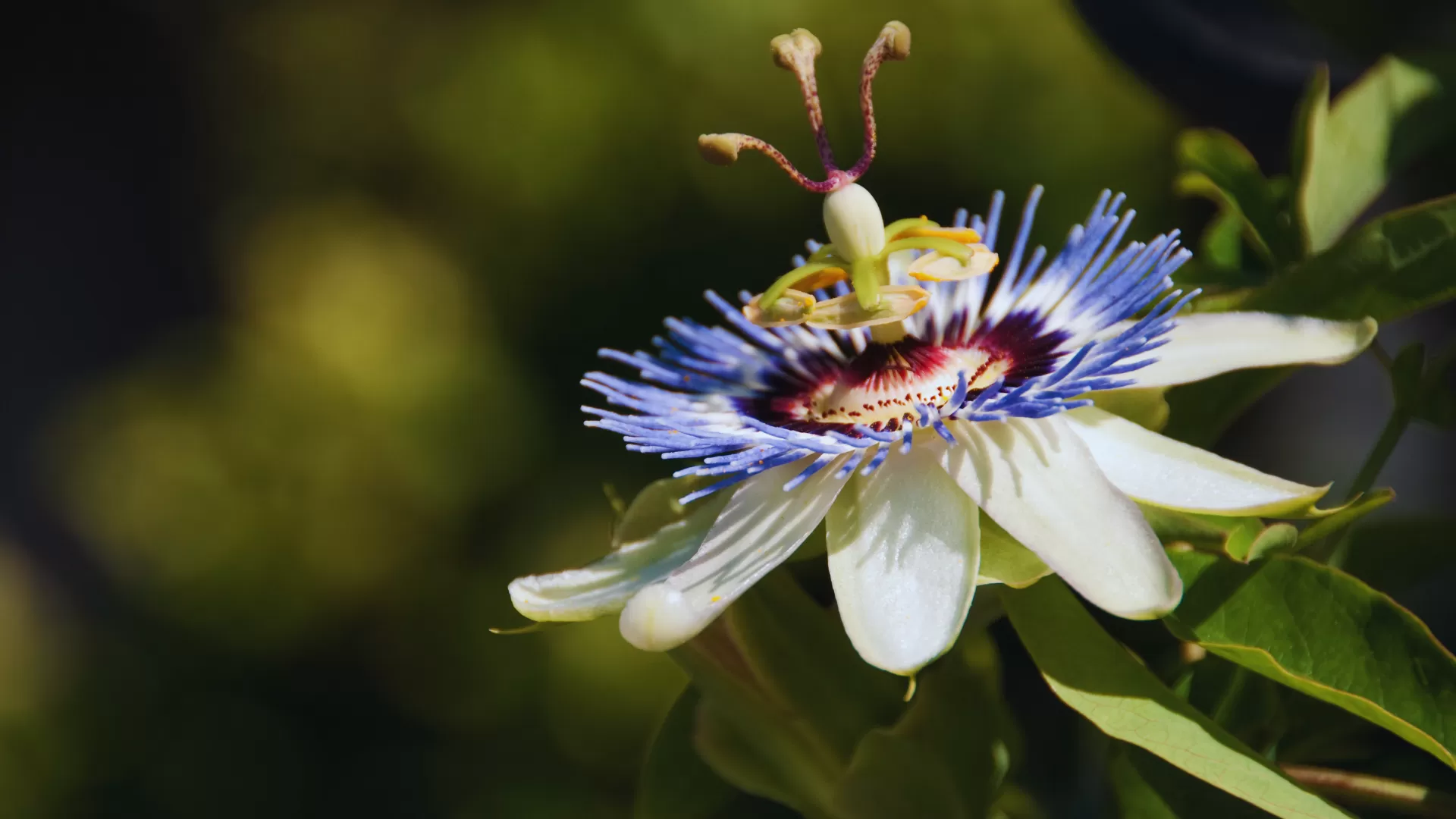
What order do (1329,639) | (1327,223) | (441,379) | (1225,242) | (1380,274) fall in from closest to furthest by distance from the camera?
(1329,639), (1380,274), (1327,223), (1225,242), (441,379)

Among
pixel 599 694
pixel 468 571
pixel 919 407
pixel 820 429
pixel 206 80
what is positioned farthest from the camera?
pixel 206 80

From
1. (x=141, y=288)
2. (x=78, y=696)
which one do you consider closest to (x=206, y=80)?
(x=141, y=288)

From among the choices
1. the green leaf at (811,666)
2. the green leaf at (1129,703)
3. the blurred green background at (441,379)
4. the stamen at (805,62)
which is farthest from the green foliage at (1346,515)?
the blurred green background at (441,379)

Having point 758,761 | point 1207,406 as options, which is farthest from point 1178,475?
point 758,761

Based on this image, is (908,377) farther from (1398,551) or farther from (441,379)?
(441,379)

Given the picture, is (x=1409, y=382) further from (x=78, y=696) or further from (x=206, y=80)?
(x=206, y=80)

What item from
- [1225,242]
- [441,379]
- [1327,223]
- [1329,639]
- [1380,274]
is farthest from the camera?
[441,379]

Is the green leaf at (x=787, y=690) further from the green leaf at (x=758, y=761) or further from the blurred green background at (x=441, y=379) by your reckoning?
the blurred green background at (x=441, y=379)
